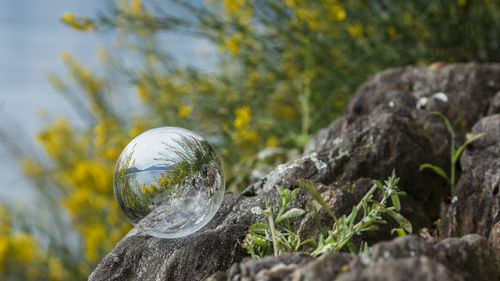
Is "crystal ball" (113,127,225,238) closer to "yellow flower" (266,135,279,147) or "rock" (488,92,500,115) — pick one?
"rock" (488,92,500,115)

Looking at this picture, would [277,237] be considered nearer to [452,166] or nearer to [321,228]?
[321,228]

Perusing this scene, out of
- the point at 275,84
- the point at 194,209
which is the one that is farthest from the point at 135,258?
the point at 275,84

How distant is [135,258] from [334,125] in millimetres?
945

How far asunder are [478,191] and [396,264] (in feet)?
2.94

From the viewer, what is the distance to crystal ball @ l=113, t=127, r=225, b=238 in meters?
1.29

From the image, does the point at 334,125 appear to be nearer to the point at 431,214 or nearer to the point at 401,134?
the point at 401,134

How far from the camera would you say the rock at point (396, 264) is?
2.51ft

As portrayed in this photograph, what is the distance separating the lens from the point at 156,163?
4.23 ft

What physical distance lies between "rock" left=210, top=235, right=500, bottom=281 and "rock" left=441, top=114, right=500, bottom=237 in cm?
47

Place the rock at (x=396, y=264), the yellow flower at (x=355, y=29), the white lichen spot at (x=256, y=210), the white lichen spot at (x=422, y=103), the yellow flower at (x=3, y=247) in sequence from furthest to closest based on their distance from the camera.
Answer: the yellow flower at (x=3, y=247) < the yellow flower at (x=355, y=29) < the white lichen spot at (x=422, y=103) < the white lichen spot at (x=256, y=210) < the rock at (x=396, y=264)

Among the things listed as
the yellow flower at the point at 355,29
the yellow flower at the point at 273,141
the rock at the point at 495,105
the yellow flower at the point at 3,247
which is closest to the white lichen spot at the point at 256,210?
the rock at the point at 495,105

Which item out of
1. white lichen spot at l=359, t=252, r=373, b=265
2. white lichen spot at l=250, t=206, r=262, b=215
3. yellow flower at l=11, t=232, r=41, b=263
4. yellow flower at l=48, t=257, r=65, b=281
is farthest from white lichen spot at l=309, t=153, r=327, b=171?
yellow flower at l=11, t=232, r=41, b=263

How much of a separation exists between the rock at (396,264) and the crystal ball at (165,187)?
34 cm

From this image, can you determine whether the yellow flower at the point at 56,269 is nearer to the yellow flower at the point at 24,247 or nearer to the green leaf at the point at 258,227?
the yellow flower at the point at 24,247
